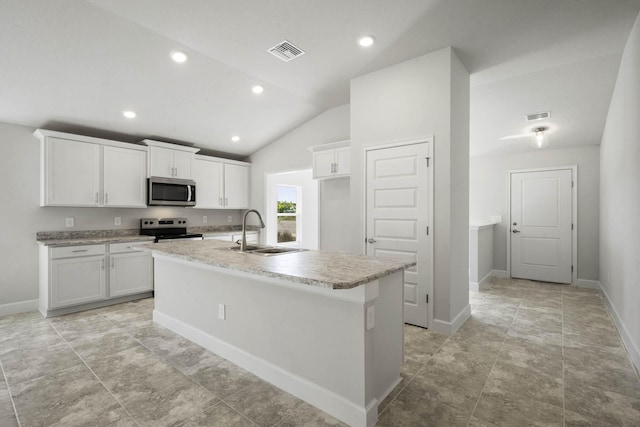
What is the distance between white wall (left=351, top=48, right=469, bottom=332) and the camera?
3.06 metres

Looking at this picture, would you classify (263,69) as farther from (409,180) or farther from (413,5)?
(409,180)

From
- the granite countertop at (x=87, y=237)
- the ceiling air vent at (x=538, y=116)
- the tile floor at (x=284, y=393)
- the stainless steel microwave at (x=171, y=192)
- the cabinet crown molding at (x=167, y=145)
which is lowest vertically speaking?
the tile floor at (x=284, y=393)

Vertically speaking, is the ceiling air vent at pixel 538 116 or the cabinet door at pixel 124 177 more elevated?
the ceiling air vent at pixel 538 116

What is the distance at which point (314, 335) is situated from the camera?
190cm

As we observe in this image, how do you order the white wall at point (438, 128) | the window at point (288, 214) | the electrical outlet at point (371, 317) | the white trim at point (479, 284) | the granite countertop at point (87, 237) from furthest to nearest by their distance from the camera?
the window at point (288, 214) → the white trim at point (479, 284) → the granite countertop at point (87, 237) → the white wall at point (438, 128) → the electrical outlet at point (371, 317)

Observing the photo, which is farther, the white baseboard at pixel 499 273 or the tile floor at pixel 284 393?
the white baseboard at pixel 499 273

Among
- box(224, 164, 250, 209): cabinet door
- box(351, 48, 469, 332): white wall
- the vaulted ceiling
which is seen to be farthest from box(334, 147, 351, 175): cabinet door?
box(224, 164, 250, 209): cabinet door

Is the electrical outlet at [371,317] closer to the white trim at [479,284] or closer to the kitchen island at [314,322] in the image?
the kitchen island at [314,322]

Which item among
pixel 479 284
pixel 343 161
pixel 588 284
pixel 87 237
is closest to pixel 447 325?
pixel 479 284

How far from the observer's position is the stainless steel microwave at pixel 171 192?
4.54m

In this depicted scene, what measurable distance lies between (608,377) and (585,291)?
315cm

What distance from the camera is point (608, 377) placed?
2209 millimetres

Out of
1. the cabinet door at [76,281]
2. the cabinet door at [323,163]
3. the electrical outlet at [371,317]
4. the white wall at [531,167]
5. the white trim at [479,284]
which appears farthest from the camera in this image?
the white wall at [531,167]

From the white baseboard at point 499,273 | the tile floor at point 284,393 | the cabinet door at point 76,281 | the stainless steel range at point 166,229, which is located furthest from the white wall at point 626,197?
the cabinet door at point 76,281
